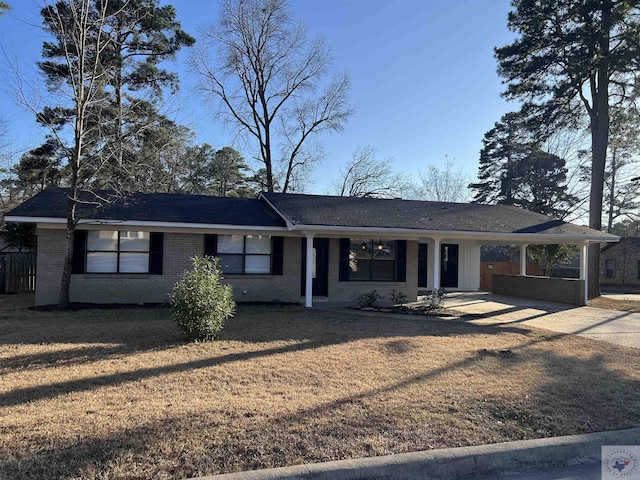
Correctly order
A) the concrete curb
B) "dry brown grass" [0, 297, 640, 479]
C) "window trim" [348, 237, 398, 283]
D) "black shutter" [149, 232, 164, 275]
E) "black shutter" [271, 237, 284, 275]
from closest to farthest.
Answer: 1. the concrete curb
2. "dry brown grass" [0, 297, 640, 479]
3. "black shutter" [149, 232, 164, 275]
4. "black shutter" [271, 237, 284, 275]
5. "window trim" [348, 237, 398, 283]

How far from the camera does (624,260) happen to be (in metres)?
29.9

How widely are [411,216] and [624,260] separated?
23.9m

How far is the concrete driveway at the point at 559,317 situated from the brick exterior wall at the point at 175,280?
268cm

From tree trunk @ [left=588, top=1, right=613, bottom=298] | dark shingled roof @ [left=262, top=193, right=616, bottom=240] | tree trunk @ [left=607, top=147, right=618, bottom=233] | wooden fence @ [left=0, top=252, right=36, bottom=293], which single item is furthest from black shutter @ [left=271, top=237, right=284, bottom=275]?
tree trunk @ [left=607, top=147, right=618, bottom=233]

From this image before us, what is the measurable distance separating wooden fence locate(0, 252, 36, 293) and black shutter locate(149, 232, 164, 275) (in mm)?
6915

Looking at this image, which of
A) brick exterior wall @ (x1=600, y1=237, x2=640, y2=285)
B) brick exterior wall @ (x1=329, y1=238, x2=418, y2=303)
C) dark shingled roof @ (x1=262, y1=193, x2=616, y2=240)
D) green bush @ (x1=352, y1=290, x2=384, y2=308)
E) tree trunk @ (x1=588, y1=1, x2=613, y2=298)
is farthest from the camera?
brick exterior wall @ (x1=600, y1=237, x2=640, y2=285)

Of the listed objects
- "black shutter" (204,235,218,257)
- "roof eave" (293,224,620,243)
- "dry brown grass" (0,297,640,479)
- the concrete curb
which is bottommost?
the concrete curb

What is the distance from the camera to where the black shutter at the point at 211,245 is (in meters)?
13.2

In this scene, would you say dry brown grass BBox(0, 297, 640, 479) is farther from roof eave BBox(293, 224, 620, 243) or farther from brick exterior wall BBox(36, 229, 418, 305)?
roof eave BBox(293, 224, 620, 243)

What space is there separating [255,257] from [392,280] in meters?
4.92

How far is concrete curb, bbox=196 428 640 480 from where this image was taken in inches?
131

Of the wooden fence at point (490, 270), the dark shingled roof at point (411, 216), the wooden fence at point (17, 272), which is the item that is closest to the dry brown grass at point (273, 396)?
the dark shingled roof at point (411, 216)

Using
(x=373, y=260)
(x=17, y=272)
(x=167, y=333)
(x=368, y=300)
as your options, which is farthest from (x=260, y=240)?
(x=17, y=272)

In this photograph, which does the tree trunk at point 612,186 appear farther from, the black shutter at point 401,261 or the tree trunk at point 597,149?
the black shutter at point 401,261
